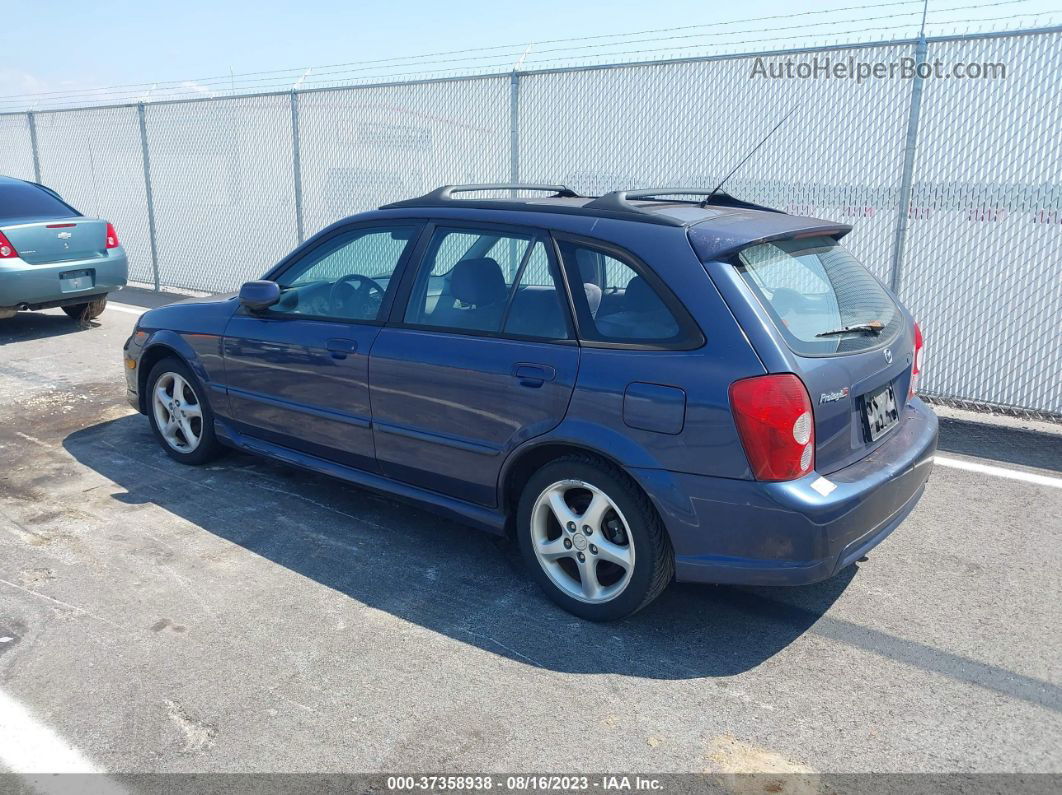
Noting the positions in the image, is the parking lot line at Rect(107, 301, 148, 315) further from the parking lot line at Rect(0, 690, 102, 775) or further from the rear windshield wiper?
the rear windshield wiper

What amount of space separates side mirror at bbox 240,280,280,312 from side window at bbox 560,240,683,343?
1788mm

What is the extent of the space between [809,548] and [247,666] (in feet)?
6.97

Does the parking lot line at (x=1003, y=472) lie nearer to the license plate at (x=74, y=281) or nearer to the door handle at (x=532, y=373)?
the door handle at (x=532, y=373)

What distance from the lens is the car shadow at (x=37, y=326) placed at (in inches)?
376

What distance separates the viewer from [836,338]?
3609 mm

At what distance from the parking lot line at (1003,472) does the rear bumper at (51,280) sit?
8.21 metres

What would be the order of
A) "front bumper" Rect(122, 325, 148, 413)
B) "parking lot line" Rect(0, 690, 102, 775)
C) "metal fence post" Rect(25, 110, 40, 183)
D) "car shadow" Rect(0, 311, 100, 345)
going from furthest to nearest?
"metal fence post" Rect(25, 110, 40, 183) < "car shadow" Rect(0, 311, 100, 345) < "front bumper" Rect(122, 325, 148, 413) < "parking lot line" Rect(0, 690, 102, 775)

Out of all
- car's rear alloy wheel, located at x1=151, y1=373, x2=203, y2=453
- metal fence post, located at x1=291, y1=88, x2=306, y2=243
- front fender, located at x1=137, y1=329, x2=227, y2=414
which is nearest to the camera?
front fender, located at x1=137, y1=329, x2=227, y2=414

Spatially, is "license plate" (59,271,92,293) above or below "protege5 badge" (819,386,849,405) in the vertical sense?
below

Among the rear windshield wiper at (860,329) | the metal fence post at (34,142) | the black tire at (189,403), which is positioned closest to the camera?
the rear windshield wiper at (860,329)

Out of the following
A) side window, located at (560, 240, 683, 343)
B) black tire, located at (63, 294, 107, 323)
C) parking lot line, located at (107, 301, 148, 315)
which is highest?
side window, located at (560, 240, 683, 343)

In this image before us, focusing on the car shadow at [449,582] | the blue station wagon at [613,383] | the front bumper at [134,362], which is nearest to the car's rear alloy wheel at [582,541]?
the blue station wagon at [613,383]

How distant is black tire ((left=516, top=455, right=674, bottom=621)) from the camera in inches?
139

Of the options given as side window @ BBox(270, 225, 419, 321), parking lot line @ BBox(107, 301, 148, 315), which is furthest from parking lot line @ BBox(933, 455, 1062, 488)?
parking lot line @ BBox(107, 301, 148, 315)
